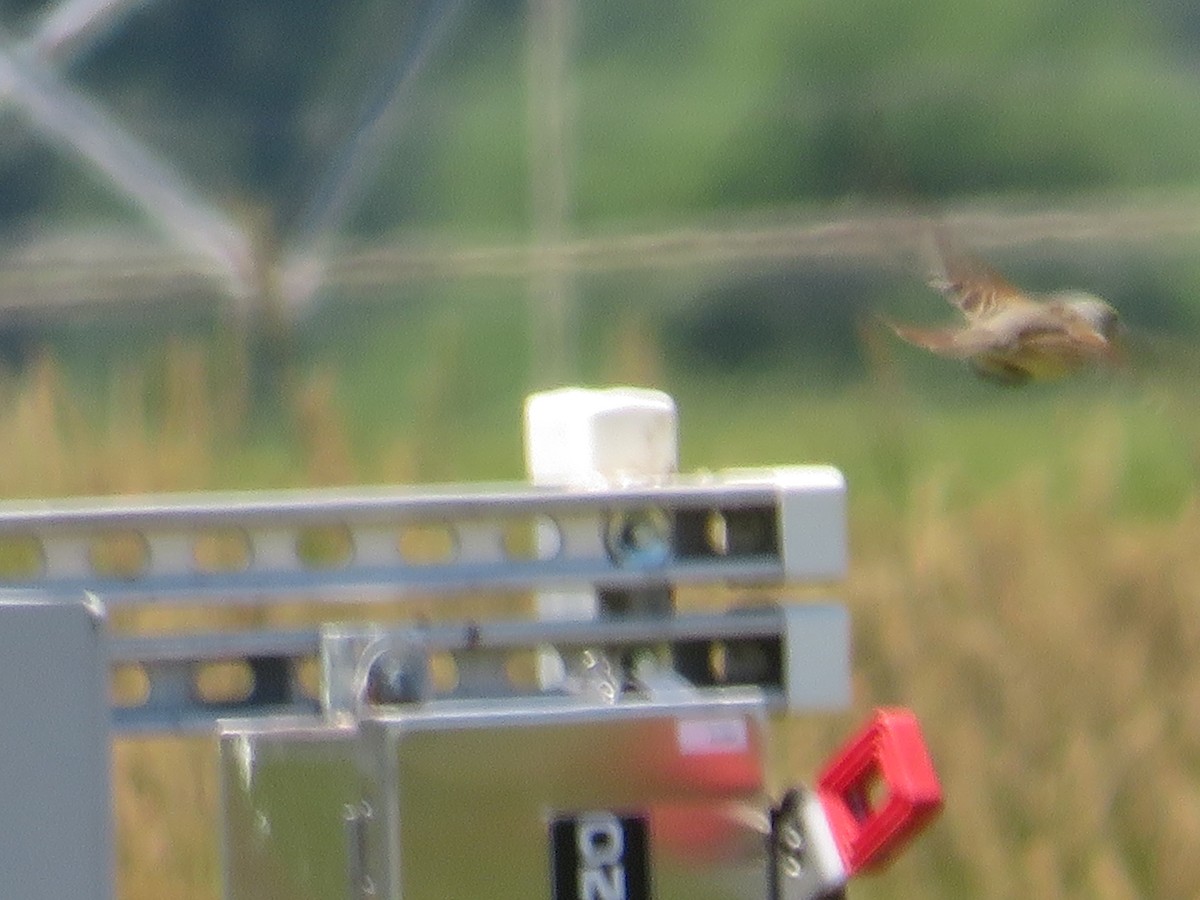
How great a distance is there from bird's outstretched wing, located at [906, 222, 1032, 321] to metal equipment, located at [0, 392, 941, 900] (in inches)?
7.7

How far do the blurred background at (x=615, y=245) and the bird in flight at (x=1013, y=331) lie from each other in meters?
2.11

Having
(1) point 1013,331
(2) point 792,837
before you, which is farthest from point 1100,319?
(2) point 792,837

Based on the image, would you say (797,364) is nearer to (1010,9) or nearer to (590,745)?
(1010,9)

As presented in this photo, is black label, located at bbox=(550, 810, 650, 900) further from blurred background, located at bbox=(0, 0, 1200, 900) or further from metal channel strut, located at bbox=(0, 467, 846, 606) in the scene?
blurred background, located at bbox=(0, 0, 1200, 900)

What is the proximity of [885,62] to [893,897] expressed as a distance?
11.9ft

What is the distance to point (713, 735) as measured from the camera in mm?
1884

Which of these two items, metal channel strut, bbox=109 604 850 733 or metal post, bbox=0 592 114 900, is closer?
metal post, bbox=0 592 114 900

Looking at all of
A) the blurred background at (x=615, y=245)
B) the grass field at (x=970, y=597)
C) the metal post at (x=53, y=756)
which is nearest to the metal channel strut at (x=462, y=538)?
the metal post at (x=53, y=756)

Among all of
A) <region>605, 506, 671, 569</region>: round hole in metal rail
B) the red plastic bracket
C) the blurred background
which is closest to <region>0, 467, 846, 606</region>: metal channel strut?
<region>605, 506, 671, 569</region>: round hole in metal rail

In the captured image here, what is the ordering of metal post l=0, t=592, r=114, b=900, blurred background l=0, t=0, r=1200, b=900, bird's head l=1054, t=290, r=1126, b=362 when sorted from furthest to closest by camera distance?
blurred background l=0, t=0, r=1200, b=900 → bird's head l=1054, t=290, r=1126, b=362 → metal post l=0, t=592, r=114, b=900

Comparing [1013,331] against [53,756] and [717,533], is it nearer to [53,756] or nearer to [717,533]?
[717,533]

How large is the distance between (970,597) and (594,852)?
2.59 m

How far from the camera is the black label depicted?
188 centimetres

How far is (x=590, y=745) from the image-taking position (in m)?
1.88
